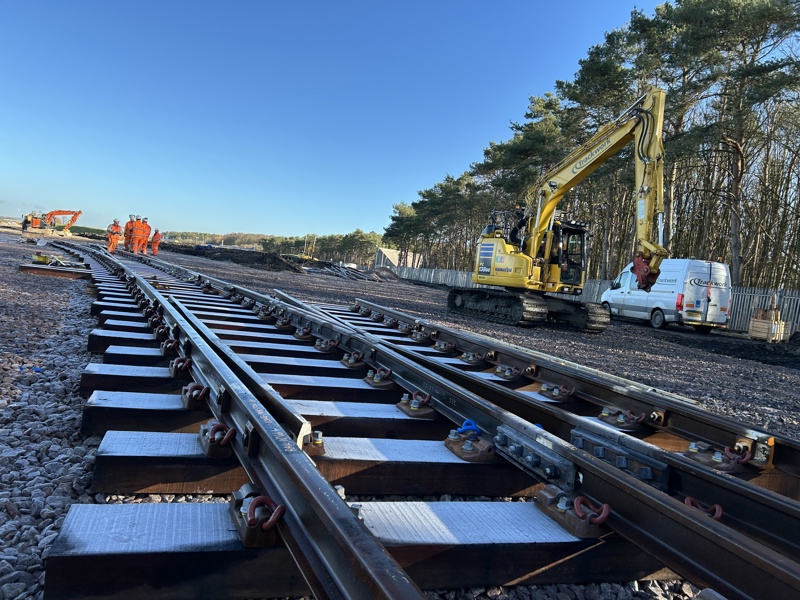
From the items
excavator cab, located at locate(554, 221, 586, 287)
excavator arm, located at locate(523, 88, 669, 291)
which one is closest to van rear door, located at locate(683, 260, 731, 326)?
excavator cab, located at locate(554, 221, 586, 287)

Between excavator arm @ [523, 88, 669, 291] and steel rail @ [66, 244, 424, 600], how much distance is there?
29.9ft

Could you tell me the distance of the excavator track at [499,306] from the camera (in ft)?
40.8

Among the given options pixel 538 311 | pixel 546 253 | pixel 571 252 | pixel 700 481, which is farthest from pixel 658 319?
pixel 700 481

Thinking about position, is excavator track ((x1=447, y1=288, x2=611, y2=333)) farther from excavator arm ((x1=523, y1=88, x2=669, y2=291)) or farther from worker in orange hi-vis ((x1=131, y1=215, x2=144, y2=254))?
worker in orange hi-vis ((x1=131, y1=215, x2=144, y2=254))

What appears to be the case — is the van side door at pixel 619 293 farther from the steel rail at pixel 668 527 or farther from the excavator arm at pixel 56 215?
the excavator arm at pixel 56 215

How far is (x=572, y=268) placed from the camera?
13.5 metres

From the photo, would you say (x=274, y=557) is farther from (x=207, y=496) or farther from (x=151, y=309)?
(x=151, y=309)

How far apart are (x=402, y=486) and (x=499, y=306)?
11710 mm

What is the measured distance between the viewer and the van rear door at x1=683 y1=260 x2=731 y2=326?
17453 mm

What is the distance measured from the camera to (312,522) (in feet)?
4.71

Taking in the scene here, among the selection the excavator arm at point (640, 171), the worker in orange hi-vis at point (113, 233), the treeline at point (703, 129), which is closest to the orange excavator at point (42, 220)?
the worker in orange hi-vis at point (113, 233)

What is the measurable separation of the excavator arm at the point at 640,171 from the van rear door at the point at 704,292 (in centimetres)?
705

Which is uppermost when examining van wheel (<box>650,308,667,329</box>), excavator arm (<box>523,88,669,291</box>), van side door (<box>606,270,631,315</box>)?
excavator arm (<box>523,88,669,291</box>)

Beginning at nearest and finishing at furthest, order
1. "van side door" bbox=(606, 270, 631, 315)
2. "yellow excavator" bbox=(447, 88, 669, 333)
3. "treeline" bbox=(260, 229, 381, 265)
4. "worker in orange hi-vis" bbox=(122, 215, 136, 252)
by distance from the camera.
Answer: "yellow excavator" bbox=(447, 88, 669, 333) → "van side door" bbox=(606, 270, 631, 315) → "worker in orange hi-vis" bbox=(122, 215, 136, 252) → "treeline" bbox=(260, 229, 381, 265)
